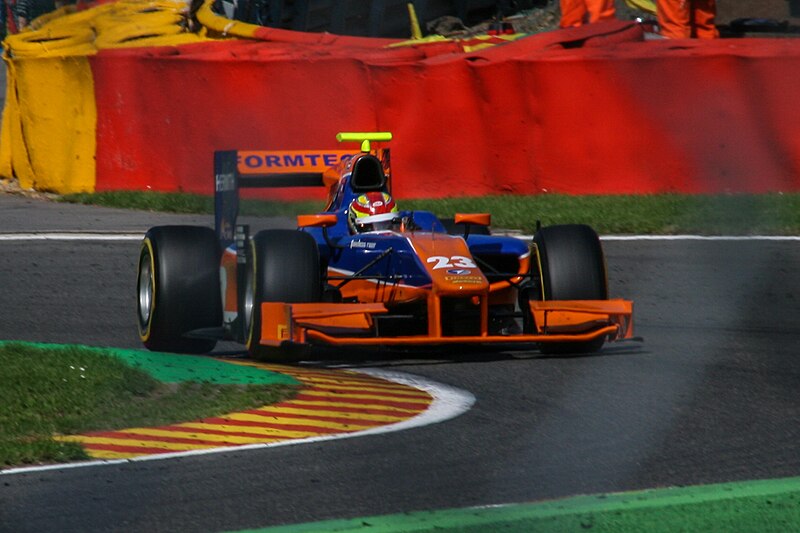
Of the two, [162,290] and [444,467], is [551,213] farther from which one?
[444,467]

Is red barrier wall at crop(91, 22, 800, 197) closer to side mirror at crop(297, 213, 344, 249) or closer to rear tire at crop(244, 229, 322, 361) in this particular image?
side mirror at crop(297, 213, 344, 249)

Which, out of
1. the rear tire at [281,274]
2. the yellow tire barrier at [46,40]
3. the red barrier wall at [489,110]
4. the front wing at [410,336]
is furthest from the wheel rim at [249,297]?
the yellow tire barrier at [46,40]

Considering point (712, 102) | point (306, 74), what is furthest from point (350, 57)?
point (712, 102)

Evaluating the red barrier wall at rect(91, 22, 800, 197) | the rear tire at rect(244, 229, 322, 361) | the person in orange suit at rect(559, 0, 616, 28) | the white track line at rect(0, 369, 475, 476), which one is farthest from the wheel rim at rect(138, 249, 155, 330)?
the person in orange suit at rect(559, 0, 616, 28)

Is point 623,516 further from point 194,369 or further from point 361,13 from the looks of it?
point 361,13

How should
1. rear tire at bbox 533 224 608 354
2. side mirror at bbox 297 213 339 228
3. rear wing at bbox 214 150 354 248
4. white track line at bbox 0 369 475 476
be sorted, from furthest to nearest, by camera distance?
rear wing at bbox 214 150 354 248, side mirror at bbox 297 213 339 228, rear tire at bbox 533 224 608 354, white track line at bbox 0 369 475 476

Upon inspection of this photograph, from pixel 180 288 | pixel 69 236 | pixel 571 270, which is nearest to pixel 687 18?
pixel 69 236

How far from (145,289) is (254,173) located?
96 cm

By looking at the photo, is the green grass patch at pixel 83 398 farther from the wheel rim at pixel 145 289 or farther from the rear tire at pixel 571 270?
the rear tire at pixel 571 270

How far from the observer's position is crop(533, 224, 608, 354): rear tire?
25.6ft

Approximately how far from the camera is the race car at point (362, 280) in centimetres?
741

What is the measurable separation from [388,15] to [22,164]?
6546mm

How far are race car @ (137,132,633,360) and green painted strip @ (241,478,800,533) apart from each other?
3.04m

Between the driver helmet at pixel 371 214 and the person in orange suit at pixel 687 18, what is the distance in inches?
317
